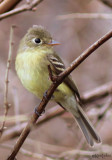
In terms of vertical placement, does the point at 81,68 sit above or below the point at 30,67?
below

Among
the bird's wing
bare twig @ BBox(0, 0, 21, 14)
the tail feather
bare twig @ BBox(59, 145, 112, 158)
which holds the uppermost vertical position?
bare twig @ BBox(0, 0, 21, 14)

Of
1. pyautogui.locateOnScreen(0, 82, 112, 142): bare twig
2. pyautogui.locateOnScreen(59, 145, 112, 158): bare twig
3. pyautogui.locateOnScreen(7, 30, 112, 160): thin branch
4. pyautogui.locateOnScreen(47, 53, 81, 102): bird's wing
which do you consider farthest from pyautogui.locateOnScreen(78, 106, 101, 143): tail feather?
pyautogui.locateOnScreen(7, 30, 112, 160): thin branch

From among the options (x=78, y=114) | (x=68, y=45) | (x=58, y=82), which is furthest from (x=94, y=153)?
(x=68, y=45)

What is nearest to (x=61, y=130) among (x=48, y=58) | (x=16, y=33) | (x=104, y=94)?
(x=104, y=94)

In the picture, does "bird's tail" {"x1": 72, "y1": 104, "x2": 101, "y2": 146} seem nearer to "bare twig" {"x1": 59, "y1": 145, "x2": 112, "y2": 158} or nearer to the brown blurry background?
"bare twig" {"x1": 59, "y1": 145, "x2": 112, "y2": 158}

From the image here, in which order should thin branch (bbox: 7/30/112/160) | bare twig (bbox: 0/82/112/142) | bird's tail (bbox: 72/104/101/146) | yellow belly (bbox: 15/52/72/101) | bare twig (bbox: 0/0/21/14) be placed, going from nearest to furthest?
thin branch (bbox: 7/30/112/160)
bare twig (bbox: 0/0/21/14)
yellow belly (bbox: 15/52/72/101)
bird's tail (bbox: 72/104/101/146)
bare twig (bbox: 0/82/112/142)

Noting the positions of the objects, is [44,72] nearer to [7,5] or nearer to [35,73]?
[35,73]

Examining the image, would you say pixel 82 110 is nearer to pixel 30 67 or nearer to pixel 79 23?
pixel 30 67
